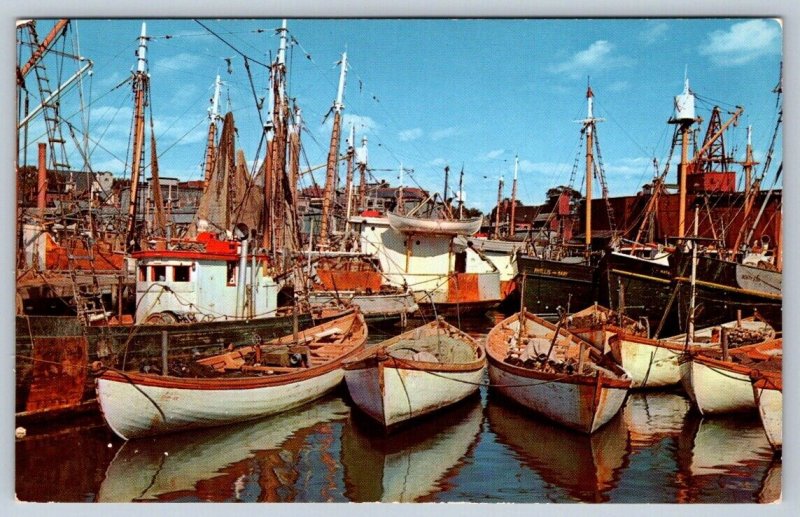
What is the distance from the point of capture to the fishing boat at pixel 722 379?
27.6 ft

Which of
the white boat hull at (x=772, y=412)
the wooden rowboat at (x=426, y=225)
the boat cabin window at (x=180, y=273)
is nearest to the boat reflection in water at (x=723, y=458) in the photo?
the white boat hull at (x=772, y=412)

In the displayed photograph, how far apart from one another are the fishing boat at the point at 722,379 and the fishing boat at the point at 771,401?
103cm

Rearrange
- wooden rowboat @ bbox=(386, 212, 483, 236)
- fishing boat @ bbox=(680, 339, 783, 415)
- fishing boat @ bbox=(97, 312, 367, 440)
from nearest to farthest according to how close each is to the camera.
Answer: fishing boat @ bbox=(97, 312, 367, 440) < fishing boat @ bbox=(680, 339, 783, 415) < wooden rowboat @ bbox=(386, 212, 483, 236)

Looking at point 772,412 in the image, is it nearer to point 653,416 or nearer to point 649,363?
point 653,416

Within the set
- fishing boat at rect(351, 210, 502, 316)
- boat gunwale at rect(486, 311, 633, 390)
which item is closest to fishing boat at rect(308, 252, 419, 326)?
fishing boat at rect(351, 210, 502, 316)

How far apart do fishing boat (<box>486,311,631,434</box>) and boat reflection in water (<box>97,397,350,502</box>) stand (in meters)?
3.02

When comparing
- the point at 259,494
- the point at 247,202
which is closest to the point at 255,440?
the point at 259,494

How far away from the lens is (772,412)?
6836 millimetres

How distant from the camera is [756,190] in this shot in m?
9.78

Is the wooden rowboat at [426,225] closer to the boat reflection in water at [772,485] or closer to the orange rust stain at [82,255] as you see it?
the orange rust stain at [82,255]

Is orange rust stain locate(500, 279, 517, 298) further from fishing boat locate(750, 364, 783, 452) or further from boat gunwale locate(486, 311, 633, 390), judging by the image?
fishing boat locate(750, 364, 783, 452)

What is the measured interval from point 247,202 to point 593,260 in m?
10.5

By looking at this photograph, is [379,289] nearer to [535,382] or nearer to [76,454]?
[535,382]

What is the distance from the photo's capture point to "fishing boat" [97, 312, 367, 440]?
24.8 ft
